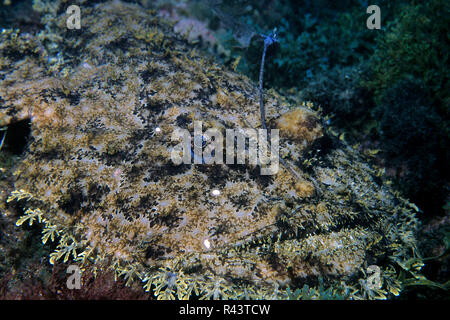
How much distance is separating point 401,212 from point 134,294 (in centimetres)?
400

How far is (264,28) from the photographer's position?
7926 mm

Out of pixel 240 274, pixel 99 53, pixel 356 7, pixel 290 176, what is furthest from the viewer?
pixel 356 7

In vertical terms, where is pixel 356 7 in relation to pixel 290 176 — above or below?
above

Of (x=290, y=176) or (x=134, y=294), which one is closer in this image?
(x=134, y=294)

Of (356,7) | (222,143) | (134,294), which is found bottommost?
(134,294)

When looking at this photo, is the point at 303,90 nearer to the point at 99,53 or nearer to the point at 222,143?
the point at 222,143

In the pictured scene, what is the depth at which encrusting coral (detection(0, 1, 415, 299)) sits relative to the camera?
298 cm


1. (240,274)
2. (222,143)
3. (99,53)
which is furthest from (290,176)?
(99,53)

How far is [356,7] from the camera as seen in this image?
779cm

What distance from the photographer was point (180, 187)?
10.9ft

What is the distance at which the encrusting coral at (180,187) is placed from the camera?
298cm

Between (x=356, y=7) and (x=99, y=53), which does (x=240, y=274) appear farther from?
(x=356, y=7)
